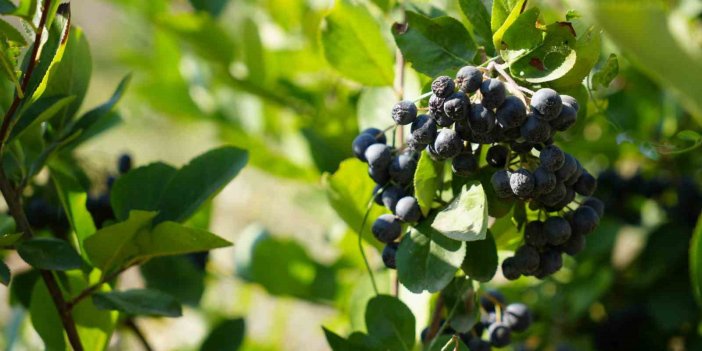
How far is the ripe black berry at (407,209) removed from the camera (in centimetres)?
68

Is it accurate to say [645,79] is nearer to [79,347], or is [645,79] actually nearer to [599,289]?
[599,289]

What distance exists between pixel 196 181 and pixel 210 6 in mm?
604

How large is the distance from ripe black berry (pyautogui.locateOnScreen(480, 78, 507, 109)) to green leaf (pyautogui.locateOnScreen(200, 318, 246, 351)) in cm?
49

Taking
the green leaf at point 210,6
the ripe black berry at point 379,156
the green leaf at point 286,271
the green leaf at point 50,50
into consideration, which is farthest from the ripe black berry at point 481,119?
the green leaf at point 210,6

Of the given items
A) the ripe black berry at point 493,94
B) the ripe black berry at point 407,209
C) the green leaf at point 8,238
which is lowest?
the ripe black berry at point 407,209

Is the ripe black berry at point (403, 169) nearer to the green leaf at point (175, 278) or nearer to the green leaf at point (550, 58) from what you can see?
the green leaf at point (550, 58)

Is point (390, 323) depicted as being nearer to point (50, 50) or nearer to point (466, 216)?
point (466, 216)

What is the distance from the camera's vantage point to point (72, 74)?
2.67ft

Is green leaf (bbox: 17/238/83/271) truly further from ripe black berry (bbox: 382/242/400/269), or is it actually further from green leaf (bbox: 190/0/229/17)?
green leaf (bbox: 190/0/229/17)

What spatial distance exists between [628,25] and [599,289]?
0.97 metres

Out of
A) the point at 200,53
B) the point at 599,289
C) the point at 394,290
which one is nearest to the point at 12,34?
the point at 394,290

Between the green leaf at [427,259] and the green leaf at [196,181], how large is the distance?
0.22m

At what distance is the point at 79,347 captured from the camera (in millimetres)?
786

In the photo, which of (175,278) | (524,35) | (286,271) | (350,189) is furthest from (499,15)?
(286,271)
